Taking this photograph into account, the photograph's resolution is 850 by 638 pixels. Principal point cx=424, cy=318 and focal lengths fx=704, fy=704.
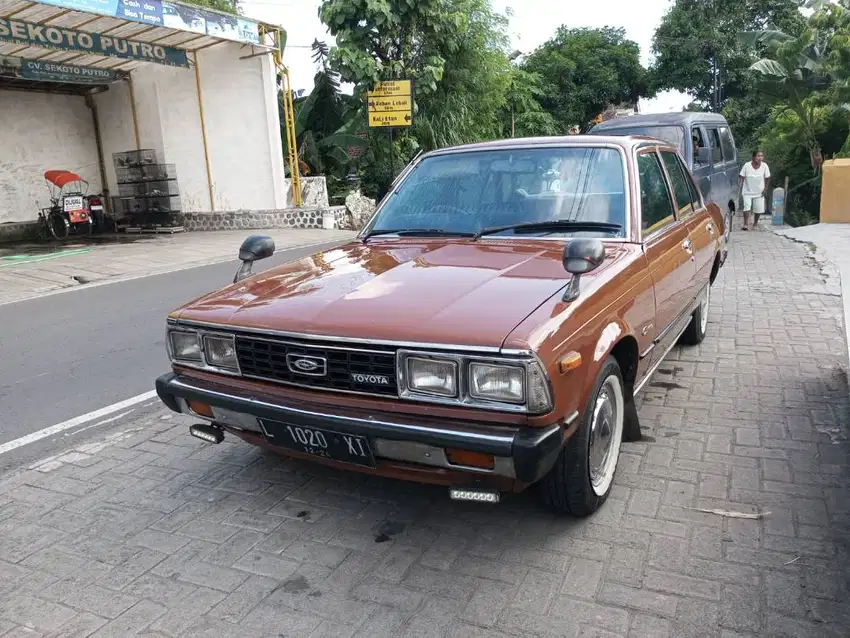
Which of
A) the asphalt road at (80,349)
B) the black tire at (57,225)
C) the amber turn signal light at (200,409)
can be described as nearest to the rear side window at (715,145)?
the asphalt road at (80,349)

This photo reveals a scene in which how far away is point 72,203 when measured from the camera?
16219mm

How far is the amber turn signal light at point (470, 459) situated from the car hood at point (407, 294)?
0.40 meters

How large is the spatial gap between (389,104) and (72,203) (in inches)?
314

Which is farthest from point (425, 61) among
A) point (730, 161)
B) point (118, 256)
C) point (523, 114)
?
point (523, 114)

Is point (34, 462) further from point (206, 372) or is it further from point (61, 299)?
point (61, 299)

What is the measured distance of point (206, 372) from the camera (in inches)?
125

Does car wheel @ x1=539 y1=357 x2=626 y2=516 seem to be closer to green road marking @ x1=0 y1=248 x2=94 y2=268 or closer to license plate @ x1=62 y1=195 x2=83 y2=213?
green road marking @ x1=0 y1=248 x2=94 y2=268

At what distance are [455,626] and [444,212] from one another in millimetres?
2283

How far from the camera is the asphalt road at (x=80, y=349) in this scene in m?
5.00

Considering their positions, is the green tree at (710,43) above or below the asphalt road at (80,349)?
above

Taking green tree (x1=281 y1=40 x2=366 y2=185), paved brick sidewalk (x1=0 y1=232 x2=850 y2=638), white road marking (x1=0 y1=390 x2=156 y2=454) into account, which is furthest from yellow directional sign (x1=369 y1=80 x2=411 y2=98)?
paved brick sidewalk (x1=0 y1=232 x2=850 y2=638)

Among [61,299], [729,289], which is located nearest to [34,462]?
[61,299]

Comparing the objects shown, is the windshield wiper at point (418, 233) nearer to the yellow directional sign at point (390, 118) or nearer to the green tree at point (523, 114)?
the yellow directional sign at point (390, 118)

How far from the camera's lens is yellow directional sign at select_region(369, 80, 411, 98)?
17.8m
